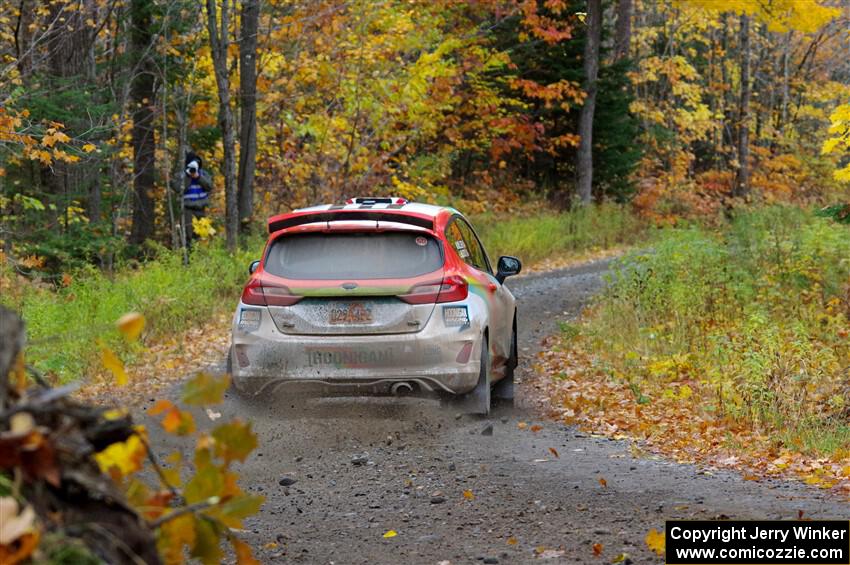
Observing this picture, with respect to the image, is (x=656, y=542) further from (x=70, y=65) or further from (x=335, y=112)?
(x=335, y=112)

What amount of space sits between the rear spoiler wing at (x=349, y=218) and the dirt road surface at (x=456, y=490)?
153 cm

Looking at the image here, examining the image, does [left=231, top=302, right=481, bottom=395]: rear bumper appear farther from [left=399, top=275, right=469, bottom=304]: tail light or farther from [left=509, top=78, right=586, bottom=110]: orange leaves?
[left=509, top=78, right=586, bottom=110]: orange leaves

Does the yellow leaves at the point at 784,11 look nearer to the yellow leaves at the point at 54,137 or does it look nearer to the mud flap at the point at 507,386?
the mud flap at the point at 507,386

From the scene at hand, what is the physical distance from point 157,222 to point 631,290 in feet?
52.6

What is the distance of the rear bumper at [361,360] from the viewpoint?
8.98m

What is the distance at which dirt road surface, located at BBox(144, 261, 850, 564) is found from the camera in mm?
6199

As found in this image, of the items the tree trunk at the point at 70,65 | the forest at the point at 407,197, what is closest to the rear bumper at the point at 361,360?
the forest at the point at 407,197

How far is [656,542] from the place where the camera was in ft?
19.0

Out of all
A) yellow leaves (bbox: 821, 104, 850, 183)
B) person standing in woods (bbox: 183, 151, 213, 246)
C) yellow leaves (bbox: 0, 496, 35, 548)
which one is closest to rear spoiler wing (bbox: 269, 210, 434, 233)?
yellow leaves (bbox: 821, 104, 850, 183)

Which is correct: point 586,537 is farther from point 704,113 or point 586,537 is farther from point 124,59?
point 704,113

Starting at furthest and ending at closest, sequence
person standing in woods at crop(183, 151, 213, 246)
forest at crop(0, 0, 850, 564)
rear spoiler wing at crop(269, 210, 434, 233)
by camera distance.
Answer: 1. person standing in woods at crop(183, 151, 213, 246)
2. rear spoiler wing at crop(269, 210, 434, 233)
3. forest at crop(0, 0, 850, 564)

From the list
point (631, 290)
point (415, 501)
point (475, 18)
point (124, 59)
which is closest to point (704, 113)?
point (475, 18)

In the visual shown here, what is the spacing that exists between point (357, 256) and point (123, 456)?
6.44m

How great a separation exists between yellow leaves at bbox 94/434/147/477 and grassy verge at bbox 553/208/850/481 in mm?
5831
